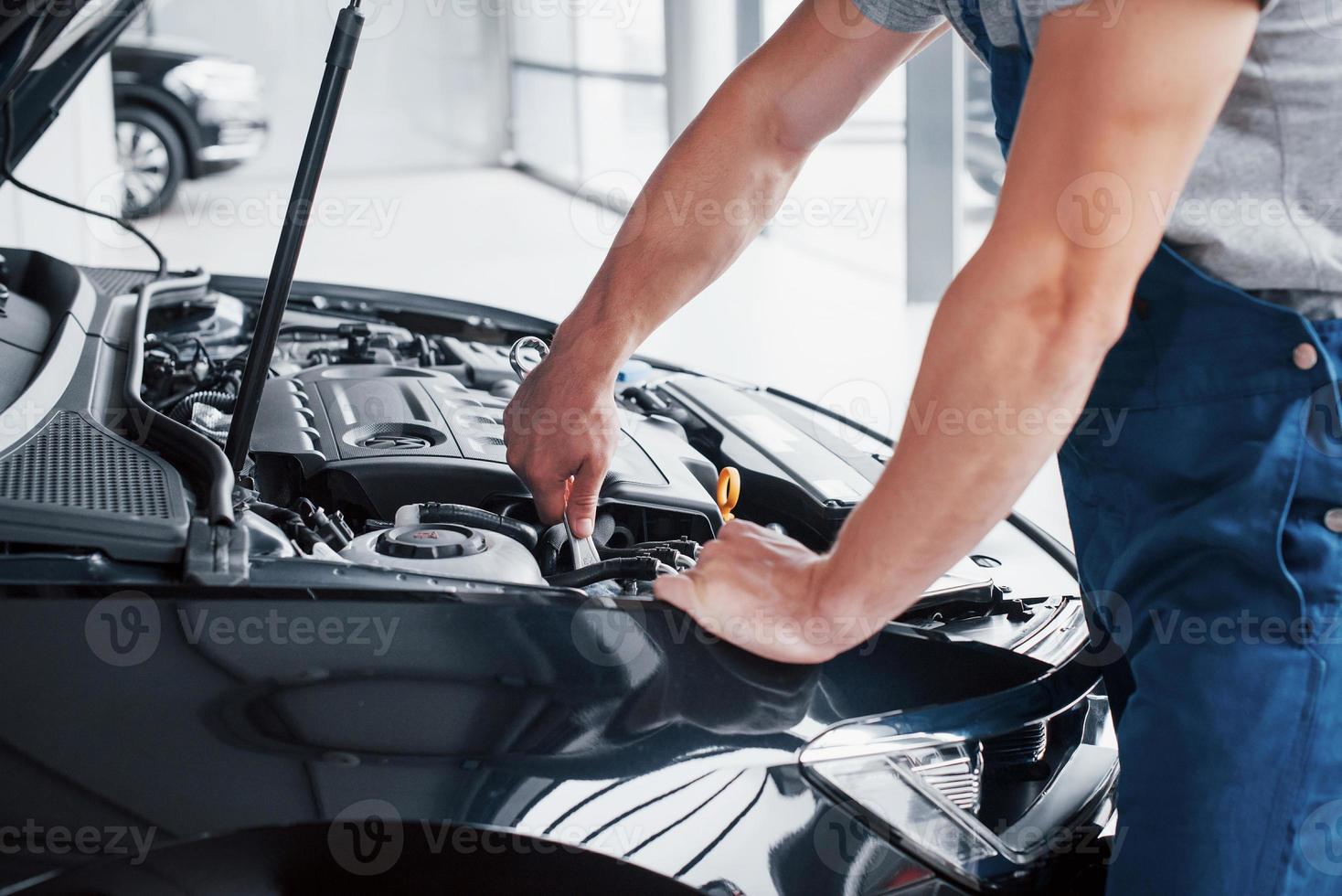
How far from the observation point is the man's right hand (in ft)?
4.01

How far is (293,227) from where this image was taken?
1180mm

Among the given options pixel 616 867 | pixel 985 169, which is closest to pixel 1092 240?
pixel 616 867

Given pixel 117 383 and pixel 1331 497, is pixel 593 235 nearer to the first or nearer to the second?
pixel 117 383

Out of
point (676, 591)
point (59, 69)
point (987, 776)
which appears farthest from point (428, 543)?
point (59, 69)

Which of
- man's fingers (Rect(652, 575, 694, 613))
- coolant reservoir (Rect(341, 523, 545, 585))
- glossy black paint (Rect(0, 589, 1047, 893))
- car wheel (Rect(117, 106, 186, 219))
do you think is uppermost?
man's fingers (Rect(652, 575, 694, 613))

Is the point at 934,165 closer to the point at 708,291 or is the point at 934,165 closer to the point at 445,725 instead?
the point at 708,291

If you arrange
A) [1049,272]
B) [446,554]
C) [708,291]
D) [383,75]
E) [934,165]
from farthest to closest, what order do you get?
[383,75] < [708,291] < [934,165] < [446,554] < [1049,272]

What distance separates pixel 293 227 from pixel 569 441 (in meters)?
0.32

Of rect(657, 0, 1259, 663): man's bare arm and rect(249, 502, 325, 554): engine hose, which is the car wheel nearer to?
rect(249, 502, 325, 554): engine hose

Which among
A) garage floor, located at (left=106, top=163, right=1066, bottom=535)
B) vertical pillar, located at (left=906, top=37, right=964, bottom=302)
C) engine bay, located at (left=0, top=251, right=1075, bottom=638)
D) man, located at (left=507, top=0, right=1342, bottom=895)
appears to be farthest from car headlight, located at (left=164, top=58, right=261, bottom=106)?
man, located at (left=507, top=0, right=1342, bottom=895)

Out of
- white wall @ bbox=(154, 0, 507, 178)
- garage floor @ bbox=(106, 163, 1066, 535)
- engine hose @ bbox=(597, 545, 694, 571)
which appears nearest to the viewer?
engine hose @ bbox=(597, 545, 694, 571)

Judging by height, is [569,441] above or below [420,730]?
above

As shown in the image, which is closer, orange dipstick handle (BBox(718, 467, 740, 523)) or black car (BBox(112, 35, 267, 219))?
orange dipstick handle (BBox(718, 467, 740, 523))

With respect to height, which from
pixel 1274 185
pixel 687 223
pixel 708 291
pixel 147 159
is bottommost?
pixel 708 291
